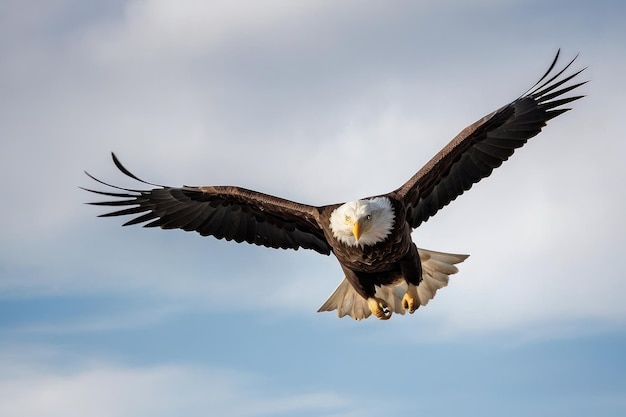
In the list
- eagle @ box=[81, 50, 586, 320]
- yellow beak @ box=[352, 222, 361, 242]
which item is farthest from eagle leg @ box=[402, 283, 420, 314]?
yellow beak @ box=[352, 222, 361, 242]

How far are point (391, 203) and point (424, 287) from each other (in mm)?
2044

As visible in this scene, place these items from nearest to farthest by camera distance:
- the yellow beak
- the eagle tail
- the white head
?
the yellow beak → the white head → the eagle tail

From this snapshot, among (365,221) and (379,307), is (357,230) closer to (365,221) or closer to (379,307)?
(365,221)

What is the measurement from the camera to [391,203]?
1015cm

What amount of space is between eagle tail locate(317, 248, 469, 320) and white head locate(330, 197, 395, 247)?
1.94 metres

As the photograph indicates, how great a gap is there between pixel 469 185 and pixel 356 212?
6.63ft

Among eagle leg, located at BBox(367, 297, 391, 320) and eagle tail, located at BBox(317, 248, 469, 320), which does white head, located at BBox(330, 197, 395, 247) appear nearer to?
eagle leg, located at BBox(367, 297, 391, 320)

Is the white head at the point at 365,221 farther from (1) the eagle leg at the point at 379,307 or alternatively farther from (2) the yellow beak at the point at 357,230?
(1) the eagle leg at the point at 379,307

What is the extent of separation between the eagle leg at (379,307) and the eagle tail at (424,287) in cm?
45

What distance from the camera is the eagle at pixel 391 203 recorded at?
10.7 meters

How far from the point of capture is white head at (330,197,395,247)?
9820 millimetres

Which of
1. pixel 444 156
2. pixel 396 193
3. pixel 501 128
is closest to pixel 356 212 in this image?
pixel 396 193

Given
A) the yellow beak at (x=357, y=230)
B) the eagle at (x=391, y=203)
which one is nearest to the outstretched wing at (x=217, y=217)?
the eagle at (x=391, y=203)

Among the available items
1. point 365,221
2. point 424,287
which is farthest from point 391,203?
point 424,287
